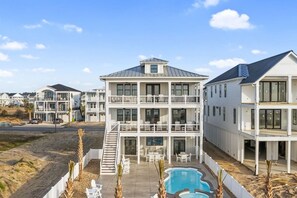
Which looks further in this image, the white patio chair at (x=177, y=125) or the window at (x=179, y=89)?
the window at (x=179, y=89)

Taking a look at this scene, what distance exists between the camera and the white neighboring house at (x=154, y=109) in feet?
86.7

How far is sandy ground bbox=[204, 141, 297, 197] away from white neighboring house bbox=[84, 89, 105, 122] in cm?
4445

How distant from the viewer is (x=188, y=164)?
25.6 m

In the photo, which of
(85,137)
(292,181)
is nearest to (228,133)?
(292,181)

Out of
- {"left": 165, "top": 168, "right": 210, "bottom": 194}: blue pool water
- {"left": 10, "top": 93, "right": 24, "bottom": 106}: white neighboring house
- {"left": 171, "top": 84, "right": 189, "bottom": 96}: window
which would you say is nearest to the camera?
{"left": 165, "top": 168, "right": 210, "bottom": 194}: blue pool water

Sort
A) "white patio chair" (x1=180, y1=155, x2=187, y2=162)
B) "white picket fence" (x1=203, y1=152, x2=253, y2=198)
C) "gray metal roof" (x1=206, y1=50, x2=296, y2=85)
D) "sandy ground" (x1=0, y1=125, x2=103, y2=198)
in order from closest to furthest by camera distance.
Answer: "white picket fence" (x1=203, y1=152, x2=253, y2=198)
"sandy ground" (x1=0, y1=125, x2=103, y2=198)
"gray metal roof" (x1=206, y1=50, x2=296, y2=85)
"white patio chair" (x1=180, y1=155, x2=187, y2=162)

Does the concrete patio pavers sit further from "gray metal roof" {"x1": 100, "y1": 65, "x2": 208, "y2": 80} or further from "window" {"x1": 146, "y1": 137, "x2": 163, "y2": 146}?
"gray metal roof" {"x1": 100, "y1": 65, "x2": 208, "y2": 80}

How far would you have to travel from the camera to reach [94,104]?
68.2m

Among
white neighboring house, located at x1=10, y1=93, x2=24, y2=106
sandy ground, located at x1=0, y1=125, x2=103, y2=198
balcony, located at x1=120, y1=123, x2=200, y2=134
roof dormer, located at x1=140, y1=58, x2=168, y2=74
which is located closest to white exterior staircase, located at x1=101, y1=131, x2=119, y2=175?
balcony, located at x1=120, y1=123, x2=200, y2=134

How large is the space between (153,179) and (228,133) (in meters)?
12.1

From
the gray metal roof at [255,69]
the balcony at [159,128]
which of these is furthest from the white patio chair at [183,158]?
the gray metal roof at [255,69]

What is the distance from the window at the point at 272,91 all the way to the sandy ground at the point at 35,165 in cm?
1897

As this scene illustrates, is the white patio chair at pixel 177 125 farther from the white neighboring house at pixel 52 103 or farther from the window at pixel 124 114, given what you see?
the white neighboring house at pixel 52 103

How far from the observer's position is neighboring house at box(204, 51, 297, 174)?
23703 millimetres
